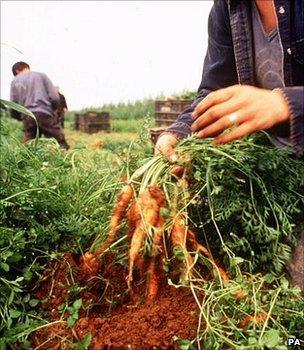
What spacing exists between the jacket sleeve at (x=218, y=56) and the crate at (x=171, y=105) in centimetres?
542

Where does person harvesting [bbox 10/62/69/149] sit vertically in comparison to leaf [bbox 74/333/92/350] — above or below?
above

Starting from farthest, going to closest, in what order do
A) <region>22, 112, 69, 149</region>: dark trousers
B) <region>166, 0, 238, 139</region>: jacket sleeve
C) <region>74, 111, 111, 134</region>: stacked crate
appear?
1. <region>74, 111, 111, 134</region>: stacked crate
2. <region>22, 112, 69, 149</region>: dark trousers
3. <region>166, 0, 238, 139</region>: jacket sleeve

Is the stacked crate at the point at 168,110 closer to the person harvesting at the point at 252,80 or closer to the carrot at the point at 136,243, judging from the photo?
the person harvesting at the point at 252,80

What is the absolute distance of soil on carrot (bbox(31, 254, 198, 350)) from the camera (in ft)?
4.14

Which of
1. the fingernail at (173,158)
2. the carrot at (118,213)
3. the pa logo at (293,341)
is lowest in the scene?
the pa logo at (293,341)

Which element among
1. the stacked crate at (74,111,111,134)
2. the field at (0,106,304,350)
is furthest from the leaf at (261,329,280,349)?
the stacked crate at (74,111,111,134)

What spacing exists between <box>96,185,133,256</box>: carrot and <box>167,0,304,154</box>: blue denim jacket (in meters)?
0.44

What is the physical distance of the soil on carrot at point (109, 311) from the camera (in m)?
1.26

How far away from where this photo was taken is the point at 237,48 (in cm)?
210

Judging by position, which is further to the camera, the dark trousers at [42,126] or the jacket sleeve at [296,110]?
the dark trousers at [42,126]

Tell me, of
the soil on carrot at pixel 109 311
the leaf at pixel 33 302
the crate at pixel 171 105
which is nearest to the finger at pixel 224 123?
the soil on carrot at pixel 109 311

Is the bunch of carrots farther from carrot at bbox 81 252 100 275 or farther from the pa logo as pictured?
the pa logo

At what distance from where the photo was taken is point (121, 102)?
822 inches

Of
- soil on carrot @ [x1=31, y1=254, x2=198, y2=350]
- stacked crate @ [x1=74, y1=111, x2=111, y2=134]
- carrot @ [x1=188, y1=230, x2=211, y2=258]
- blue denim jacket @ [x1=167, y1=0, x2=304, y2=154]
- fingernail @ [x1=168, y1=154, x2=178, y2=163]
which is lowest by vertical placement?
soil on carrot @ [x1=31, y1=254, x2=198, y2=350]
